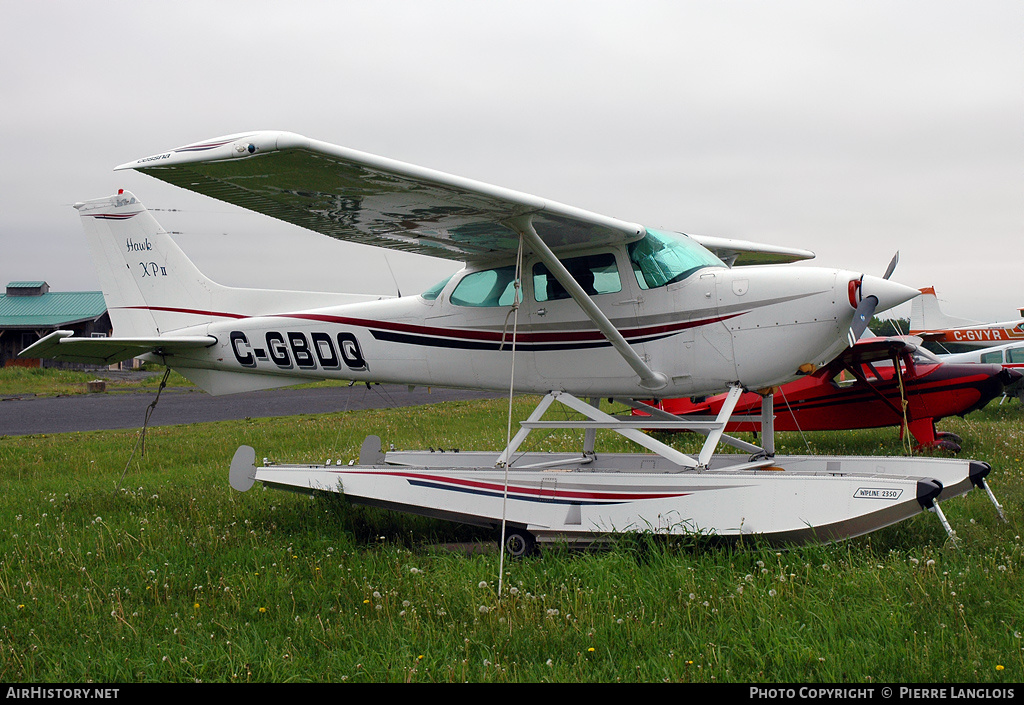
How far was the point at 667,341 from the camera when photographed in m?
6.27

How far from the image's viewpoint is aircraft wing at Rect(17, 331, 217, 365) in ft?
23.7

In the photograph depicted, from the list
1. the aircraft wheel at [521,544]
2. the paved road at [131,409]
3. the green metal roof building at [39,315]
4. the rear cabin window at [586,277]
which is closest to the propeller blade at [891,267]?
the rear cabin window at [586,277]

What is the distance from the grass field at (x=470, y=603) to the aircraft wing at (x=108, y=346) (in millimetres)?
1654

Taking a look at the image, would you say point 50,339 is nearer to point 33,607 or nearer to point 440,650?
point 33,607

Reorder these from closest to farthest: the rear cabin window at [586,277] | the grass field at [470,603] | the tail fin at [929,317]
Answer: the grass field at [470,603]
the rear cabin window at [586,277]
the tail fin at [929,317]

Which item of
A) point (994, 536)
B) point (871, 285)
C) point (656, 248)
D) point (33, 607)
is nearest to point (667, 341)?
point (656, 248)

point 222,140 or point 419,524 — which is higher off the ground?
point 222,140

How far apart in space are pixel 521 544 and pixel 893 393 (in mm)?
7247

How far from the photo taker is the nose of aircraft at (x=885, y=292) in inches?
221

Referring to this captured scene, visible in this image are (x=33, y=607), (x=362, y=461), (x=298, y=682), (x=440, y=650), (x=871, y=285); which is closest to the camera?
(x=298, y=682)

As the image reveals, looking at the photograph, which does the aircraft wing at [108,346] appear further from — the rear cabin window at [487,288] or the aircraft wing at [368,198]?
the rear cabin window at [487,288]

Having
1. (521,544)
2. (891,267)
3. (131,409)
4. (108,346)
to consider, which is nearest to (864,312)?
(891,267)

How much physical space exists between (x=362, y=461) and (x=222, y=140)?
3.90 meters

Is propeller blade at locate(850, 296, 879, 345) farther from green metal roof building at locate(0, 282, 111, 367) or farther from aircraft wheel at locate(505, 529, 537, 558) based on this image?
green metal roof building at locate(0, 282, 111, 367)
